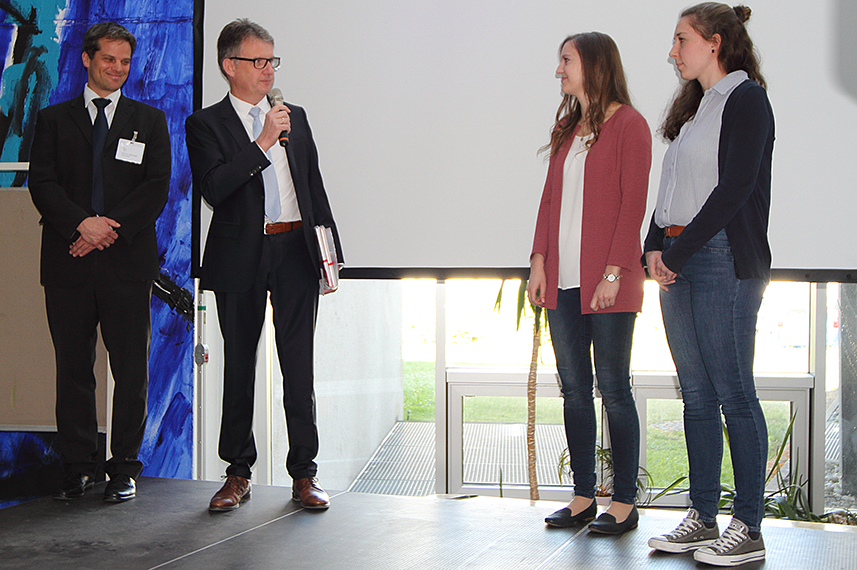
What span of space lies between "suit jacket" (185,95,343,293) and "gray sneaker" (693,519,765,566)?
1.41 metres

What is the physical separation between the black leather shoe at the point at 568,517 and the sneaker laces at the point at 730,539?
0.40 meters

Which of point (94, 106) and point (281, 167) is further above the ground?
point (94, 106)

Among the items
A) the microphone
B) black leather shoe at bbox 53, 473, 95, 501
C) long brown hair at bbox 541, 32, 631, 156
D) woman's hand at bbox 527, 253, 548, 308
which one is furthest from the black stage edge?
black leather shoe at bbox 53, 473, 95, 501

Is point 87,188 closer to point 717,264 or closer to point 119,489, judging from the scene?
point 119,489

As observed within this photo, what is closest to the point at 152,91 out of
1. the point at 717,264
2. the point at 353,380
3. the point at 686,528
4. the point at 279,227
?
the point at 279,227

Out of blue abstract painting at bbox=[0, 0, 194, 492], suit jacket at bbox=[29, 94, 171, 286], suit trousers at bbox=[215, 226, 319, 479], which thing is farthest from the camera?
blue abstract painting at bbox=[0, 0, 194, 492]

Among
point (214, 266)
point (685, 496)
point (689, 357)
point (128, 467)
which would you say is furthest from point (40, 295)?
point (685, 496)

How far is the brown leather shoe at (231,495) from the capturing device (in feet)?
7.47

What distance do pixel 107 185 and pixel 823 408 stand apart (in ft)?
10.2

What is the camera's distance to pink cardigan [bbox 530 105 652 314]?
6.33ft

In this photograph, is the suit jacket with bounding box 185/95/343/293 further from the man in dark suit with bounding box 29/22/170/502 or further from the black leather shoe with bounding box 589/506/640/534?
the black leather shoe with bounding box 589/506/640/534

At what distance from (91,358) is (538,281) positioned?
1.62 meters

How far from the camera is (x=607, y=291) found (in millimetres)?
1896

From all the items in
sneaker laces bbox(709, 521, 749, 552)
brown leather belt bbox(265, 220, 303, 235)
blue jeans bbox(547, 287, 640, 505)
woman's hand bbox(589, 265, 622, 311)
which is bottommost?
sneaker laces bbox(709, 521, 749, 552)
